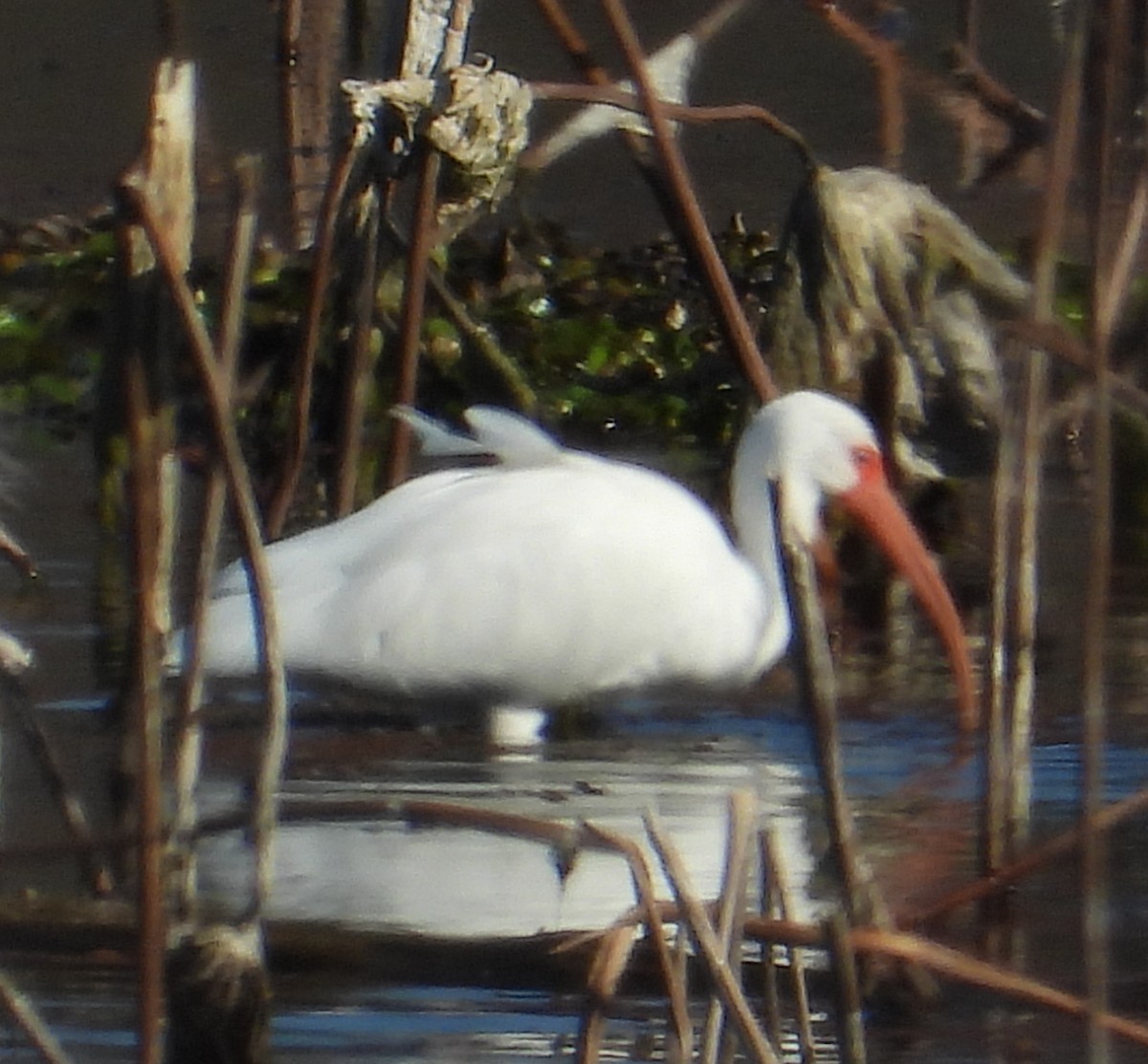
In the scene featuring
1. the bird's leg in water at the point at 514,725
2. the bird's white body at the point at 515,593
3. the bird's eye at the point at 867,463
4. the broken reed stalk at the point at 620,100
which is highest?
the broken reed stalk at the point at 620,100

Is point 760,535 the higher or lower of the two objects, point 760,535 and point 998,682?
the lower

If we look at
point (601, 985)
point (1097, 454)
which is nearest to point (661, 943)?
point (601, 985)

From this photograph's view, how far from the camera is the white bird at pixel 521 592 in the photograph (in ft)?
24.3

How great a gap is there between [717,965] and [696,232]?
3.95 metres

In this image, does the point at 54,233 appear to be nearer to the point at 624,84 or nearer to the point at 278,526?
the point at 624,84

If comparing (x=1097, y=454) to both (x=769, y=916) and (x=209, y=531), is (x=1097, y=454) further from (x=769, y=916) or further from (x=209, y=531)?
(x=209, y=531)

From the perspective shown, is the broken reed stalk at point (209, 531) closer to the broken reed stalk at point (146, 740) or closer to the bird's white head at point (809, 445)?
the broken reed stalk at point (146, 740)

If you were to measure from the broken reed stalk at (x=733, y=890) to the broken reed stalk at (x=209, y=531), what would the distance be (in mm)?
627

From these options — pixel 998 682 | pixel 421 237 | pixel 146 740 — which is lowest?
pixel 998 682

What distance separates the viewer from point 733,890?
360cm

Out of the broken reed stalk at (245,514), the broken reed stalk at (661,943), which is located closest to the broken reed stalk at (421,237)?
the broken reed stalk at (245,514)

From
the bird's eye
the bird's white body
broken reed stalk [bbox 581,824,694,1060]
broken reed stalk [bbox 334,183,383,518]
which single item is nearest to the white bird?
the bird's white body

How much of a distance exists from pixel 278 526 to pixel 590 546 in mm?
732

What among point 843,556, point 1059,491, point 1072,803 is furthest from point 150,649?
point 1059,491
